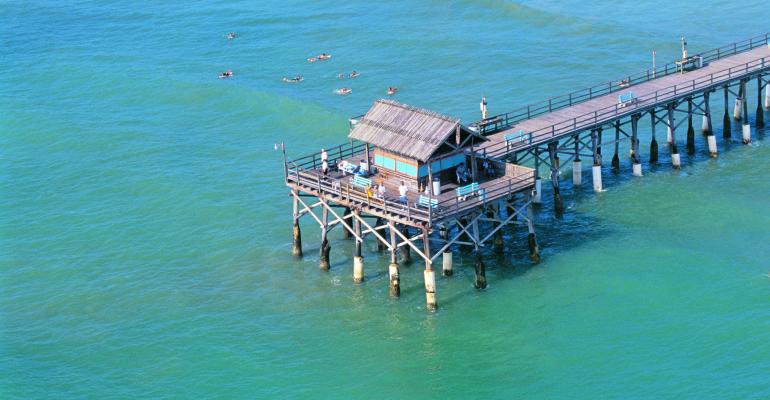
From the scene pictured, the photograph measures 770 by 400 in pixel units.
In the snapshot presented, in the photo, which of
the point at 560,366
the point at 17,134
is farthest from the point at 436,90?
the point at 560,366

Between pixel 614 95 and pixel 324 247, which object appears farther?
pixel 614 95

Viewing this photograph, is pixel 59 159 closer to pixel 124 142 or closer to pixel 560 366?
pixel 124 142

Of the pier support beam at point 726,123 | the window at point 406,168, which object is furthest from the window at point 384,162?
the pier support beam at point 726,123

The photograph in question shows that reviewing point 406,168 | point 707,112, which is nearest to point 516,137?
point 406,168

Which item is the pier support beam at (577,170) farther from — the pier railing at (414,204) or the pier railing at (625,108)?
the pier railing at (414,204)

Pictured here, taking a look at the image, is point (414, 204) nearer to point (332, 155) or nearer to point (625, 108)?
point (332, 155)

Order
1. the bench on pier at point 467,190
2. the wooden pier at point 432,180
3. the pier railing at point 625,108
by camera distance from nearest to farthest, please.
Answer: the bench on pier at point 467,190, the wooden pier at point 432,180, the pier railing at point 625,108
